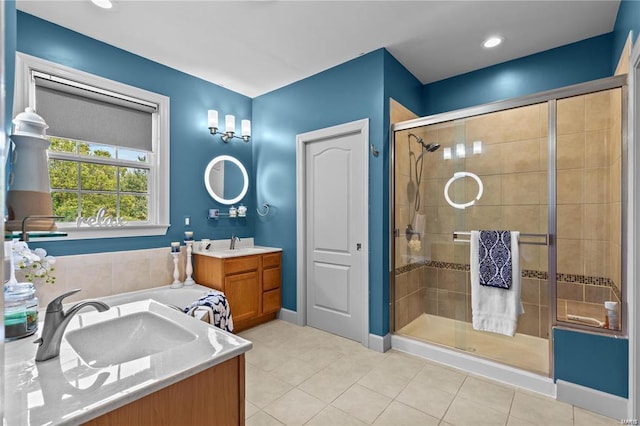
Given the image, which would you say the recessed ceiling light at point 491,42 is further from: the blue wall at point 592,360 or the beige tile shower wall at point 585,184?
the blue wall at point 592,360

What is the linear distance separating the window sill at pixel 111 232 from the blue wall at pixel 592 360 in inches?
137

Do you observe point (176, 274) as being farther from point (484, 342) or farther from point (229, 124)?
point (484, 342)

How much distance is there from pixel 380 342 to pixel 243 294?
146 cm

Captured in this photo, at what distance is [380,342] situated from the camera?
280cm

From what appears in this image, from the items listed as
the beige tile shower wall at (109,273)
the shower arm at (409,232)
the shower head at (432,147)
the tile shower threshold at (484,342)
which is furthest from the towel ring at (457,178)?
the beige tile shower wall at (109,273)

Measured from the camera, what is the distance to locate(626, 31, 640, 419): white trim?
1771 mm

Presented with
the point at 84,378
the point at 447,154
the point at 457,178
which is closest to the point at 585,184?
the point at 457,178

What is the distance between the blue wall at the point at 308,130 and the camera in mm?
2879

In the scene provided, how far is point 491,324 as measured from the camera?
2.46 m

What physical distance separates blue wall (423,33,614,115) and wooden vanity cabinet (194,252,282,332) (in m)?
2.66

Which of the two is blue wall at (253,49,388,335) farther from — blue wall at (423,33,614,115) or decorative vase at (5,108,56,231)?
decorative vase at (5,108,56,231)

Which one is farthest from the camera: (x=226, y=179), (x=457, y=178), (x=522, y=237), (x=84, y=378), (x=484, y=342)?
(x=226, y=179)

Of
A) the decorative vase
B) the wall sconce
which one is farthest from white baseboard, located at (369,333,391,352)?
the wall sconce

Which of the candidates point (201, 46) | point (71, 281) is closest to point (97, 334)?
point (71, 281)
